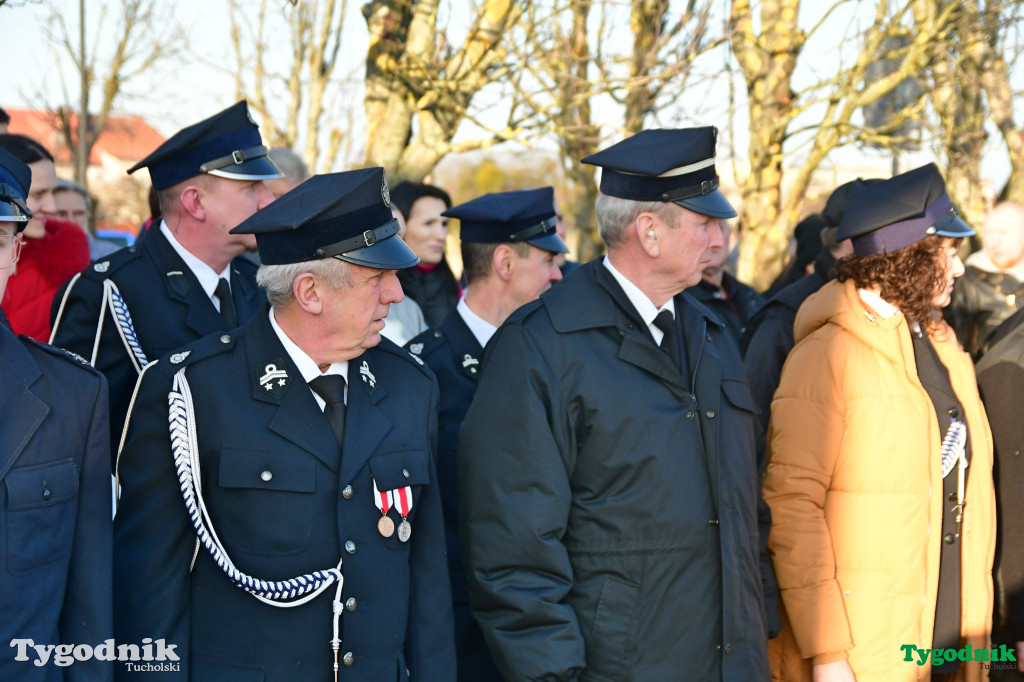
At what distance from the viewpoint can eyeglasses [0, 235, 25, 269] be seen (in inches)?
91.3

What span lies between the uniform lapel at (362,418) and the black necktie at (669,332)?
0.90m

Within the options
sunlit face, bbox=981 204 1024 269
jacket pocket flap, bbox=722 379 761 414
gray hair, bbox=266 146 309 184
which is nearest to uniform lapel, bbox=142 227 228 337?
gray hair, bbox=266 146 309 184

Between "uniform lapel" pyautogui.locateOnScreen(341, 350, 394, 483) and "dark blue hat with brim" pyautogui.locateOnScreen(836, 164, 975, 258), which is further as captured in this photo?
"dark blue hat with brim" pyautogui.locateOnScreen(836, 164, 975, 258)

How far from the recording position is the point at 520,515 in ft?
9.21

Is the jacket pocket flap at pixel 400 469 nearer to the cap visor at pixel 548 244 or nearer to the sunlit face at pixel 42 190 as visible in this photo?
the cap visor at pixel 548 244

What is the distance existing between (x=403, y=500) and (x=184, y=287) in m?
1.36

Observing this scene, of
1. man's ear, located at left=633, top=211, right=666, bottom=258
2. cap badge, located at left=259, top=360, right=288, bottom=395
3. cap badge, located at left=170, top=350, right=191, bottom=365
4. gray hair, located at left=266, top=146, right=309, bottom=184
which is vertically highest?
gray hair, located at left=266, top=146, right=309, bottom=184

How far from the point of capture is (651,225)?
10.3 feet

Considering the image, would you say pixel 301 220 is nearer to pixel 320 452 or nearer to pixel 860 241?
pixel 320 452

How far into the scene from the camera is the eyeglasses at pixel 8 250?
232cm

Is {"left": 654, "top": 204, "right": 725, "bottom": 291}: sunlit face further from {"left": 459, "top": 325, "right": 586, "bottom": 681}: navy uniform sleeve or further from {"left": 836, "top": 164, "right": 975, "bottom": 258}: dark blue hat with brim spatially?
{"left": 836, "top": 164, "right": 975, "bottom": 258}: dark blue hat with brim

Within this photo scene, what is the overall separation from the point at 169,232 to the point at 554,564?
1975 millimetres

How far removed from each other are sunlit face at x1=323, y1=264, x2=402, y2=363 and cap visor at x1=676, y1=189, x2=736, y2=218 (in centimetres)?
97

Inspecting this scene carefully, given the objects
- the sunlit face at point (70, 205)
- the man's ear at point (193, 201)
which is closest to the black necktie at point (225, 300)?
the man's ear at point (193, 201)
